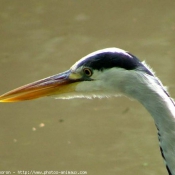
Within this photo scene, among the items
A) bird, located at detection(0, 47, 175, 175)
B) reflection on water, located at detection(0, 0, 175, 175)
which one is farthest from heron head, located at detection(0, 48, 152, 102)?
reflection on water, located at detection(0, 0, 175, 175)

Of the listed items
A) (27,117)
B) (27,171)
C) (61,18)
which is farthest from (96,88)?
(61,18)

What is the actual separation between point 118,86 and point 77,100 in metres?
2.52

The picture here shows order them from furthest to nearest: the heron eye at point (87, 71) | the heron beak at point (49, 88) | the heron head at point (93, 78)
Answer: the heron beak at point (49, 88) → the heron eye at point (87, 71) → the heron head at point (93, 78)

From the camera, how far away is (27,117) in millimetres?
5785

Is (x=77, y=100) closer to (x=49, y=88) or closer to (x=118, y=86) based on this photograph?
(x=49, y=88)

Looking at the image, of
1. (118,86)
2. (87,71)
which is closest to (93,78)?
(87,71)

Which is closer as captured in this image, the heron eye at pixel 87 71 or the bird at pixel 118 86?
the bird at pixel 118 86

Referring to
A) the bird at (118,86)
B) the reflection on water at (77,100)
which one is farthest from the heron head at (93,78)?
the reflection on water at (77,100)

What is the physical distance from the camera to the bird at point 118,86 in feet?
10.8

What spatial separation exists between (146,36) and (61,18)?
1183 millimetres

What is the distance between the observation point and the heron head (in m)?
3.42

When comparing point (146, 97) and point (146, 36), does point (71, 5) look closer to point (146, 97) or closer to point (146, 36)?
point (146, 36)

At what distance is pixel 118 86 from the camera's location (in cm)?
353

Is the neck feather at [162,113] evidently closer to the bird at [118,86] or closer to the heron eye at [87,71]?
the bird at [118,86]
